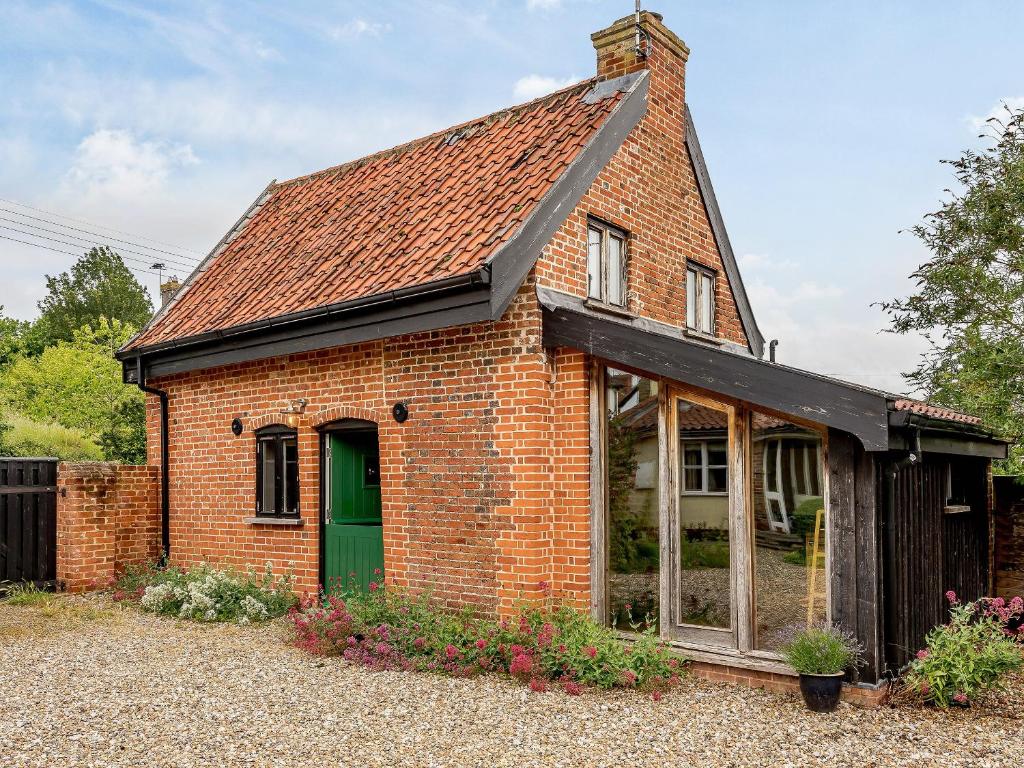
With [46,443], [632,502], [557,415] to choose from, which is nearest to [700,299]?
[557,415]

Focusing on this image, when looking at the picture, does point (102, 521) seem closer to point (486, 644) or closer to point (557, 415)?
point (486, 644)

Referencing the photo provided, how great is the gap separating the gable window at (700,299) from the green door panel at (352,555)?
4862 millimetres

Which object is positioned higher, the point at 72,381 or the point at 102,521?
the point at 72,381

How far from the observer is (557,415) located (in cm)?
867

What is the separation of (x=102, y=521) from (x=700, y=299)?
8.78 meters

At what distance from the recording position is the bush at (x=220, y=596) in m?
10.6

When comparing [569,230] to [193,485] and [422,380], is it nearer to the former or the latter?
[422,380]

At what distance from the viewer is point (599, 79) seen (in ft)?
36.1

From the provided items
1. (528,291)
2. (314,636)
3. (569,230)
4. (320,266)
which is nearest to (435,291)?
(528,291)

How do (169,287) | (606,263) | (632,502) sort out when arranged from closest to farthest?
(632,502) → (606,263) → (169,287)

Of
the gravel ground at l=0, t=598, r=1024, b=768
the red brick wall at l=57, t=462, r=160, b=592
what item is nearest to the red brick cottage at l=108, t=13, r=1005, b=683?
the red brick wall at l=57, t=462, r=160, b=592

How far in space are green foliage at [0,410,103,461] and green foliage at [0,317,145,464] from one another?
792 cm

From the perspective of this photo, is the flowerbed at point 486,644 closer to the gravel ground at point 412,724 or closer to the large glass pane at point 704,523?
the gravel ground at point 412,724

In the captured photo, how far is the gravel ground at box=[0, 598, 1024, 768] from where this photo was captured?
19.4 ft
